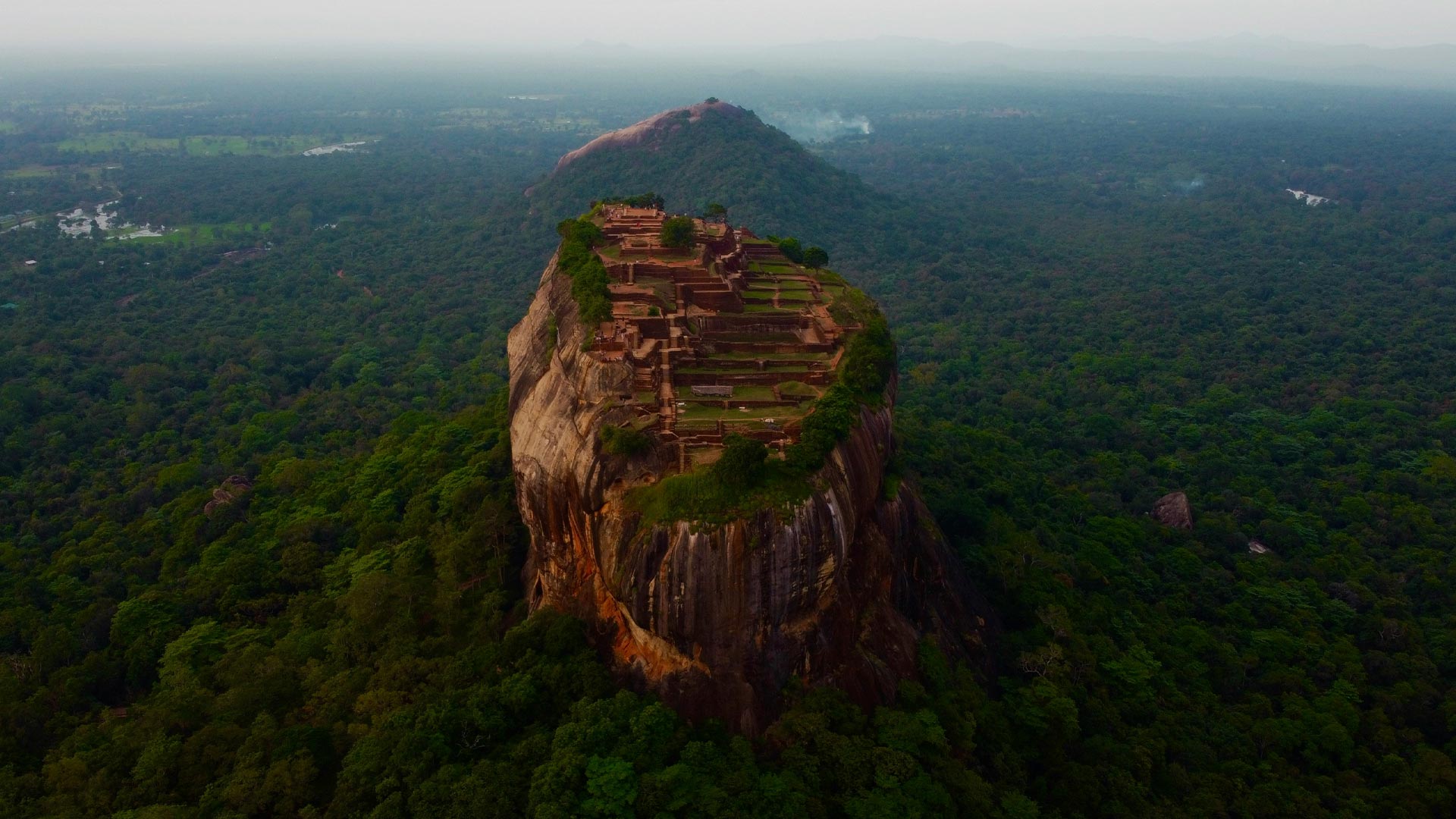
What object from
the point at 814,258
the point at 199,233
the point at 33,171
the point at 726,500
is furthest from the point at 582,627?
the point at 33,171

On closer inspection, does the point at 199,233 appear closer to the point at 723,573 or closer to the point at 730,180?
the point at 730,180

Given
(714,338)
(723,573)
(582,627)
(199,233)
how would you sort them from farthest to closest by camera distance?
1. (199,233)
2. (714,338)
3. (582,627)
4. (723,573)

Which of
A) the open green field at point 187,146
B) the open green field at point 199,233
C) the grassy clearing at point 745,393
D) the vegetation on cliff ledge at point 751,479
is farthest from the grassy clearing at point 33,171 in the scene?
the vegetation on cliff ledge at point 751,479

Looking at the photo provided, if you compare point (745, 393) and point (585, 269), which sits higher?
point (585, 269)

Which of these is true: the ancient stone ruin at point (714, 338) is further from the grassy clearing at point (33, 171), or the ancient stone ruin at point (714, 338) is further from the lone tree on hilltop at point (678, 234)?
the grassy clearing at point (33, 171)

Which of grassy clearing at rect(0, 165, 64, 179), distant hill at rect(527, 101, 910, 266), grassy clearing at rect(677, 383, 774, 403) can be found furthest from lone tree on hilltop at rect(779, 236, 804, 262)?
grassy clearing at rect(0, 165, 64, 179)
